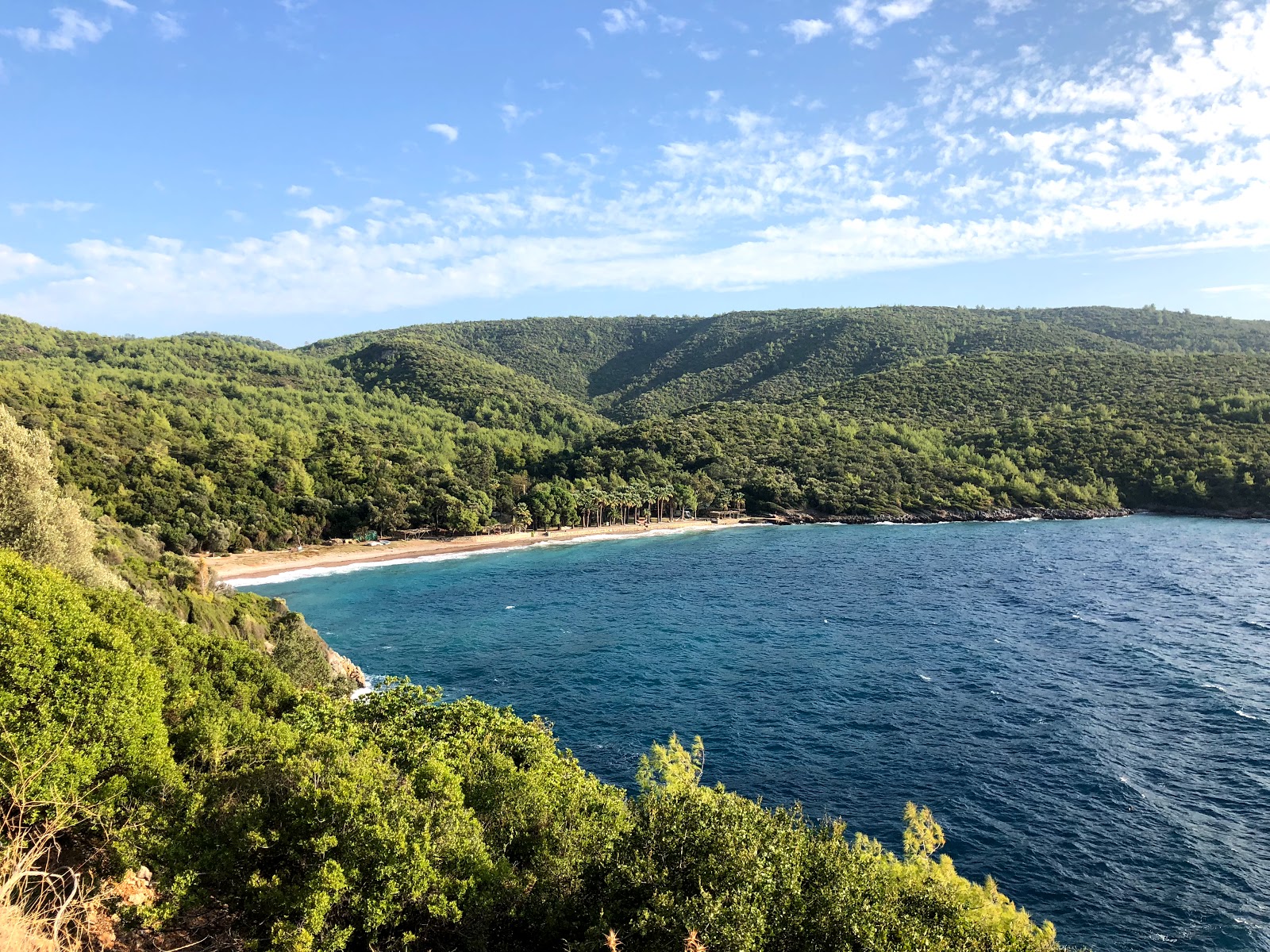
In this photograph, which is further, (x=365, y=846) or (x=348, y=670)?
(x=348, y=670)

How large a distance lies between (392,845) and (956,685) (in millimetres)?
39826

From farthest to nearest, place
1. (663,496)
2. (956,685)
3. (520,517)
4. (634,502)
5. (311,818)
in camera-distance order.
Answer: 1. (663,496)
2. (634,502)
3. (520,517)
4. (956,685)
5. (311,818)

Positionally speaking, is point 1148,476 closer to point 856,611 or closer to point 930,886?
point 856,611

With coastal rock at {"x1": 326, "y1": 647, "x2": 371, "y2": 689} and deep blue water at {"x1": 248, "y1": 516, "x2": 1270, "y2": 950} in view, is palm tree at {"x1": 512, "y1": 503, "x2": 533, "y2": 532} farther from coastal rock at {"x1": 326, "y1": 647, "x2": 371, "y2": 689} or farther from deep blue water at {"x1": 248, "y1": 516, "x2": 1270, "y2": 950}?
coastal rock at {"x1": 326, "y1": 647, "x2": 371, "y2": 689}

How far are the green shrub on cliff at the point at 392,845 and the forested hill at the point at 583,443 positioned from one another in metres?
74.5

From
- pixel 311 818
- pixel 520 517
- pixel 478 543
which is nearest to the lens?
pixel 311 818

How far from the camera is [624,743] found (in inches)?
1417

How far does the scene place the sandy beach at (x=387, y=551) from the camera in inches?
3305

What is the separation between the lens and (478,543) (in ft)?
342

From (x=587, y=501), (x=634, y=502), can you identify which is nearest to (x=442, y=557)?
(x=587, y=501)

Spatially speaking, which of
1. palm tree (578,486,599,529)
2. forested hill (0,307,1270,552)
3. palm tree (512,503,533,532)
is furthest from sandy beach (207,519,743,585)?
forested hill (0,307,1270,552)

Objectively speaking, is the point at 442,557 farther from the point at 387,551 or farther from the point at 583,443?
the point at 583,443

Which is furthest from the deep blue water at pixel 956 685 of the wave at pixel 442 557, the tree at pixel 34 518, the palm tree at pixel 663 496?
the palm tree at pixel 663 496

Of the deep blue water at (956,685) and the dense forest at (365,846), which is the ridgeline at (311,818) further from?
the deep blue water at (956,685)
